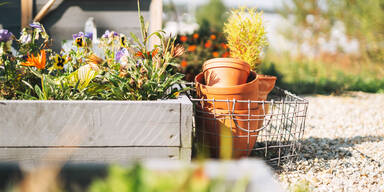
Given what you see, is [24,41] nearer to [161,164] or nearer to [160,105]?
[160,105]

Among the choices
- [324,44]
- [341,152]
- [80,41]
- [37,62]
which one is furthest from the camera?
[324,44]

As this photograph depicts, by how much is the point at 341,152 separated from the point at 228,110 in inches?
47.9

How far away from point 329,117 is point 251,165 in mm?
3514

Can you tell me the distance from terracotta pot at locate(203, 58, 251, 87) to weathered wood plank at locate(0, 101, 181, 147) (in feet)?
1.54

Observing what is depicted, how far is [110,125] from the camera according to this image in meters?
1.60

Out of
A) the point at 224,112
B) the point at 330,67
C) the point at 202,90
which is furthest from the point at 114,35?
the point at 330,67

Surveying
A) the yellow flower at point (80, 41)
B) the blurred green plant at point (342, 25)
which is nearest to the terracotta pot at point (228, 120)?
the yellow flower at point (80, 41)

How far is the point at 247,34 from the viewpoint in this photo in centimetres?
221

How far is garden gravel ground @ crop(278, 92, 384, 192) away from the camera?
1915 millimetres

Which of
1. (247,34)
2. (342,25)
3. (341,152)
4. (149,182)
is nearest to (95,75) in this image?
(247,34)

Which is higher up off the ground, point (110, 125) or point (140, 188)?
point (140, 188)

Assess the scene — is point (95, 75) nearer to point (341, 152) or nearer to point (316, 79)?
point (341, 152)

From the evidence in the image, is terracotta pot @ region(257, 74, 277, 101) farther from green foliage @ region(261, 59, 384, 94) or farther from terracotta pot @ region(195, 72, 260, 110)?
green foliage @ region(261, 59, 384, 94)

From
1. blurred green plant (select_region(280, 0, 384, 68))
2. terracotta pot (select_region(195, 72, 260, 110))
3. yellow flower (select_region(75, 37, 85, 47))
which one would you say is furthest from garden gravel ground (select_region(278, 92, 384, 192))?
blurred green plant (select_region(280, 0, 384, 68))
